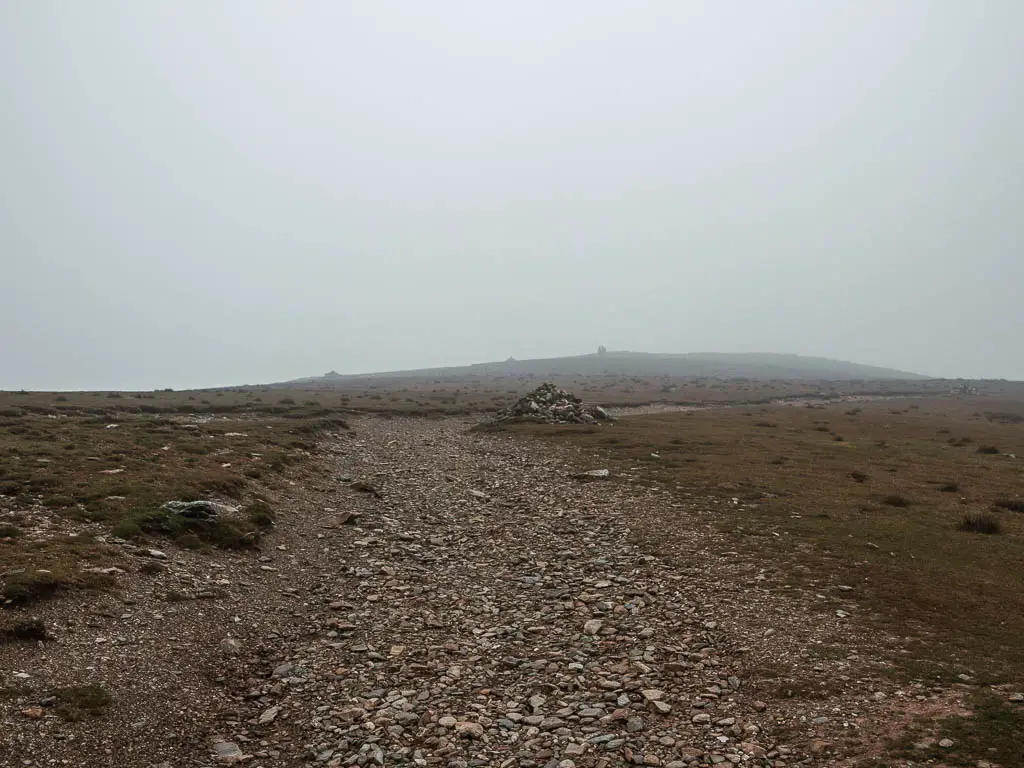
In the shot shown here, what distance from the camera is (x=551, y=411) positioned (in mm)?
59281

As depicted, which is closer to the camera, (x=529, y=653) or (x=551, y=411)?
(x=529, y=653)

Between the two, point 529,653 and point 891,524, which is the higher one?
point 891,524

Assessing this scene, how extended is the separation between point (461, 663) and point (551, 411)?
46.9 meters

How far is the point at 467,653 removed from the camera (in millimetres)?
13258

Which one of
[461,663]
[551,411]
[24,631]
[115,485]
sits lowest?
[461,663]

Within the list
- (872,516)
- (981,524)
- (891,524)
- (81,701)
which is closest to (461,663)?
(81,701)

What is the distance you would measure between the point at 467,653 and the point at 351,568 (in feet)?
23.9

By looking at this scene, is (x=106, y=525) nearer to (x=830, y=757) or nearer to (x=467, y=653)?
(x=467, y=653)

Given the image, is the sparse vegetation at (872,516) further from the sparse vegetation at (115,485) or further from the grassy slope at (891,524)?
the sparse vegetation at (115,485)

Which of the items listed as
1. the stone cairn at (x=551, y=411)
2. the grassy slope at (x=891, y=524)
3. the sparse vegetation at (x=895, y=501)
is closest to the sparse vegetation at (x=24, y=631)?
the grassy slope at (x=891, y=524)

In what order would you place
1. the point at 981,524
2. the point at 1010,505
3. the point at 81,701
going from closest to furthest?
the point at 81,701 < the point at 981,524 < the point at 1010,505

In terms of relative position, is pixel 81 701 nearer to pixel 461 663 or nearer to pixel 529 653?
pixel 461 663

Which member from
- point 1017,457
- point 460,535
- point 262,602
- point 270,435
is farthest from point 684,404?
point 262,602

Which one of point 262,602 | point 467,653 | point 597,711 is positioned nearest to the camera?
point 597,711
